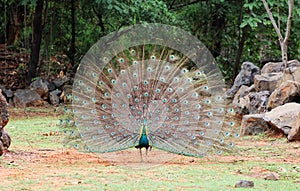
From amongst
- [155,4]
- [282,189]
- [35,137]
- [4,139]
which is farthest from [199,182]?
[155,4]

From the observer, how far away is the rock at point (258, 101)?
13.3 meters

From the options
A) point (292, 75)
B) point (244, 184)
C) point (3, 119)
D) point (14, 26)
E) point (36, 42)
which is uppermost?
point (14, 26)

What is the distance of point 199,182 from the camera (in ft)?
22.9

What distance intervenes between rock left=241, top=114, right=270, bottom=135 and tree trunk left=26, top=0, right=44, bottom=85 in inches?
351

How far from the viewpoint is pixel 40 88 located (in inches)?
731

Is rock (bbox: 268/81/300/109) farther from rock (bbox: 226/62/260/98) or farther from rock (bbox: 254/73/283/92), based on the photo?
rock (bbox: 226/62/260/98)

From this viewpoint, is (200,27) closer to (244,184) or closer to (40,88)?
(40,88)

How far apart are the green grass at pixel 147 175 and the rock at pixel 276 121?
1.58 m

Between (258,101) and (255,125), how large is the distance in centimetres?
155

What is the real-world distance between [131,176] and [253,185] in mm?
1472

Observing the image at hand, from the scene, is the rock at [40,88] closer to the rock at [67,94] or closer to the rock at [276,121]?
the rock at [67,94]

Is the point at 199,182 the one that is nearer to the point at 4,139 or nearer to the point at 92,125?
the point at 92,125

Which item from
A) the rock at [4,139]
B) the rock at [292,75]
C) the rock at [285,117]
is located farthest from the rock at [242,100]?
the rock at [4,139]

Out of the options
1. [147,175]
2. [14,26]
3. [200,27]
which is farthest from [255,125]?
[14,26]
